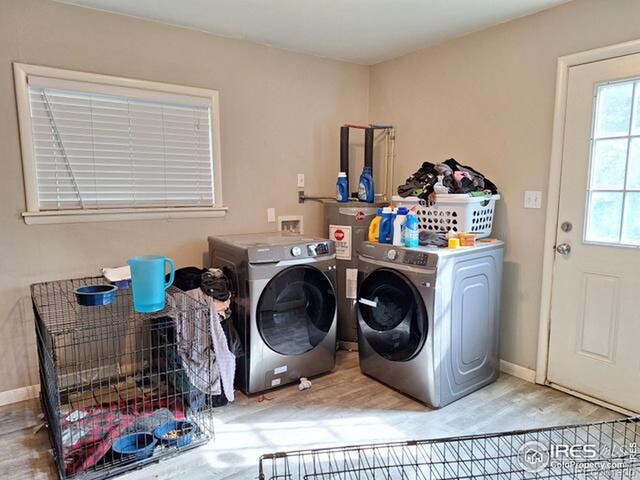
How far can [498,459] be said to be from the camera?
192 centimetres

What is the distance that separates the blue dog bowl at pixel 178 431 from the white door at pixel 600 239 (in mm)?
2207

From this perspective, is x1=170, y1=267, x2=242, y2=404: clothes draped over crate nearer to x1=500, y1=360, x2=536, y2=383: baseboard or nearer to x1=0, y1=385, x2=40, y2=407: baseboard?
x1=0, y1=385, x2=40, y2=407: baseboard

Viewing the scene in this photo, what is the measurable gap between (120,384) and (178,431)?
785 mm

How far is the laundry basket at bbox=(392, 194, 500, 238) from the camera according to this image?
8.41 feet

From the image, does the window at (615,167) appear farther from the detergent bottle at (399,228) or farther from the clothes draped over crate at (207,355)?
the clothes draped over crate at (207,355)

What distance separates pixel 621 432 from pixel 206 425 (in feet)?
7.15

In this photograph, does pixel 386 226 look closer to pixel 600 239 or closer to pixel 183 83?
pixel 600 239

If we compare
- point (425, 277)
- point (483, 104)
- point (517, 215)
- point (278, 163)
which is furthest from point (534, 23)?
point (278, 163)

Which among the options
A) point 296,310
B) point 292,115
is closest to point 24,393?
point 296,310

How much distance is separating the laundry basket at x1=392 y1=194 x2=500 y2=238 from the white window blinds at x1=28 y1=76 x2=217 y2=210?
1.46 metres

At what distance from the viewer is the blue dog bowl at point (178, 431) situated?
6.66ft

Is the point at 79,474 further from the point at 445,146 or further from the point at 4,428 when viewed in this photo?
the point at 445,146

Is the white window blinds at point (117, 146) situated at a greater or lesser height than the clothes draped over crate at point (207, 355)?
greater
